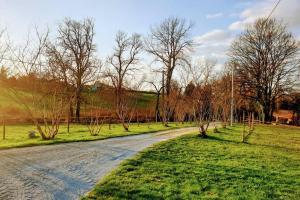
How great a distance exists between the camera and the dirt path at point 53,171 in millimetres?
7219

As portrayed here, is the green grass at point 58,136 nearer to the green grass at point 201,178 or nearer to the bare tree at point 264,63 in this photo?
the green grass at point 201,178

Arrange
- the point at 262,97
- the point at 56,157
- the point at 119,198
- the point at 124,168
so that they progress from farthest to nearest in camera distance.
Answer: the point at 262,97 < the point at 56,157 < the point at 124,168 < the point at 119,198

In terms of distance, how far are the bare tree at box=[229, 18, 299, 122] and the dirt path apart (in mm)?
36709

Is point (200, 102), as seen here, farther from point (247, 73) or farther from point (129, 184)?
point (247, 73)

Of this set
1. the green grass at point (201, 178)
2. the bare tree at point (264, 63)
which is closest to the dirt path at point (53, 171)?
the green grass at point (201, 178)

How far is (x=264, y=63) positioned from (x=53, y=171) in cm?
4199

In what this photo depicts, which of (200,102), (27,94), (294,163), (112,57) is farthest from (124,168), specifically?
(112,57)

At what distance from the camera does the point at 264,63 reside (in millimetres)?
46094

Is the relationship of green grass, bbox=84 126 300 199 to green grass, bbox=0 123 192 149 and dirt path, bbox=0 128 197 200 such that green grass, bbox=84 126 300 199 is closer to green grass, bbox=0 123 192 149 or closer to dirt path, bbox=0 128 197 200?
dirt path, bbox=0 128 197 200

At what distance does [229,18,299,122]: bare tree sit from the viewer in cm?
4484

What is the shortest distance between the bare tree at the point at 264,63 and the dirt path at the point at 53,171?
3671 cm

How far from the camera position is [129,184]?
8133 millimetres

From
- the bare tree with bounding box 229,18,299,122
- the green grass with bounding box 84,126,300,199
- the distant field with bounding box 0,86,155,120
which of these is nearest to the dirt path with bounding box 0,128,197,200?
the green grass with bounding box 84,126,300,199

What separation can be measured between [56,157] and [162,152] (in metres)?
4.53
